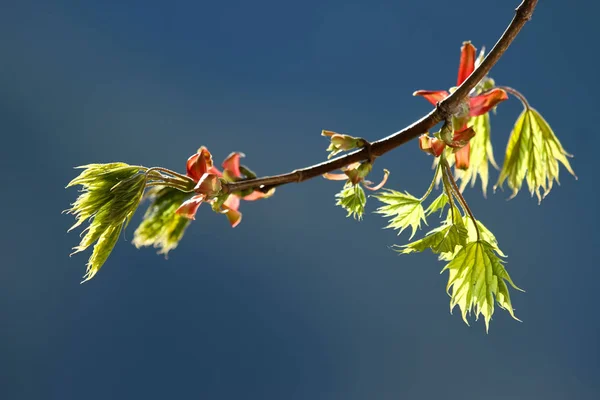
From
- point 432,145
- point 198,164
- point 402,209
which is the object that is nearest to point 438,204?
point 402,209

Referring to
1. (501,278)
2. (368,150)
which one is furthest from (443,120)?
(501,278)

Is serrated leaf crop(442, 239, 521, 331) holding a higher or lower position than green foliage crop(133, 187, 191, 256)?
lower

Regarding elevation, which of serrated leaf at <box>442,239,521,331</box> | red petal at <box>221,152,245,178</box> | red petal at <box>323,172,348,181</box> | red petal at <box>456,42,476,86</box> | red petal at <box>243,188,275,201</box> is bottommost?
serrated leaf at <box>442,239,521,331</box>

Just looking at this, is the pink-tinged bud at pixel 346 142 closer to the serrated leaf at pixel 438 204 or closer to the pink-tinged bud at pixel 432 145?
the pink-tinged bud at pixel 432 145

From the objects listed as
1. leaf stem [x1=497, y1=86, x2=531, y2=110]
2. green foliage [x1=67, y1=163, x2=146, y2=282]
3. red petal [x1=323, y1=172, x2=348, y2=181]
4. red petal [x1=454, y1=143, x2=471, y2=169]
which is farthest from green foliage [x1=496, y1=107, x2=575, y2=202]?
green foliage [x1=67, y1=163, x2=146, y2=282]

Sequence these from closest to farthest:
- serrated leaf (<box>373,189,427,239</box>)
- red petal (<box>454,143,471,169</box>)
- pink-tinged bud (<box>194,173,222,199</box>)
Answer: pink-tinged bud (<box>194,173,222,199</box>)
red petal (<box>454,143,471,169</box>)
serrated leaf (<box>373,189,427,239</box>)

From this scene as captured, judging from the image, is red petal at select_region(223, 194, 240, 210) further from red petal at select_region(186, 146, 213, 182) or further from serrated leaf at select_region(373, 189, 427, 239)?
serrated leaf at select_region(373, 189, 427, 239)

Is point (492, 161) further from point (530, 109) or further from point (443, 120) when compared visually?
point (443, 120)

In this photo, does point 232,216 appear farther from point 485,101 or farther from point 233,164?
point 485,101
